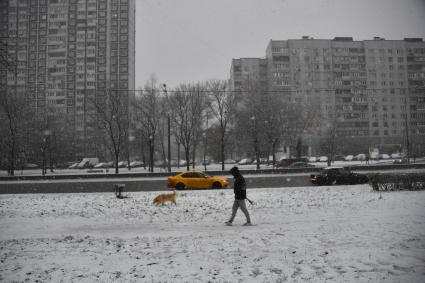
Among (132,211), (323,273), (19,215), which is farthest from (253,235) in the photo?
(19,215)

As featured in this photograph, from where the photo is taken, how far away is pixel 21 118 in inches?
1663

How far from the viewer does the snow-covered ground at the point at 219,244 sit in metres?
5.08

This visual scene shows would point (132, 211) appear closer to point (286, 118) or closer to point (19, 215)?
point (19, 215)

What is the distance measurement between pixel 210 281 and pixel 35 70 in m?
89.4

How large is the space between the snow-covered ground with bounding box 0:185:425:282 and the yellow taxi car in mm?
8031

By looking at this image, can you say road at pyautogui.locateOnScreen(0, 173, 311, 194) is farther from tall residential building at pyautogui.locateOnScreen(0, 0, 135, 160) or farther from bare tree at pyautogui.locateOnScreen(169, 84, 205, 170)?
tall residential building at pyautogui.locateOnScreen(0, 0, 135, 160)

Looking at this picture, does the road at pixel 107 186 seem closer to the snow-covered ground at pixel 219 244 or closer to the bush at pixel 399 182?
the bush at pixel 399 182

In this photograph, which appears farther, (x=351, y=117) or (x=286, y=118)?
(x=351, y=117)

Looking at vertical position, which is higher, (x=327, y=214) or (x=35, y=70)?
(x=35, y=70)

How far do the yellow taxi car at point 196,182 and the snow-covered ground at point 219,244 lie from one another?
8.03 meters

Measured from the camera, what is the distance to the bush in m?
14.2

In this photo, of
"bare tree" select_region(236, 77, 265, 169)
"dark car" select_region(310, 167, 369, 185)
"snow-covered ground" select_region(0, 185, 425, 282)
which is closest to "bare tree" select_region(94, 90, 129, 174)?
"bare tree" select_region(236, 77, 265, 169)

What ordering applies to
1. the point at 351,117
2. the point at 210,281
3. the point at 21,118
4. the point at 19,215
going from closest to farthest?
the point at 210,281, the point at 19,215, the point at 21,118, the point at 351,117

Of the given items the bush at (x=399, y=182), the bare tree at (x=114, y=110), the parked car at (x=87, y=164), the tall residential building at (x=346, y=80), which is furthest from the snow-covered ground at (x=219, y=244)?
the tall residential building at (x=346, y=80)
